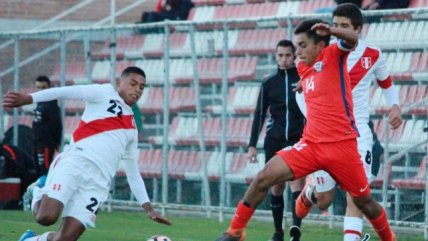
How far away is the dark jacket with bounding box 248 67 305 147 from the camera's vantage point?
1392cm

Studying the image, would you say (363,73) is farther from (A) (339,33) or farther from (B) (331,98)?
(A) (339,33)

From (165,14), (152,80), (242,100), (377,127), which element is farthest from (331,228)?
(165,14)

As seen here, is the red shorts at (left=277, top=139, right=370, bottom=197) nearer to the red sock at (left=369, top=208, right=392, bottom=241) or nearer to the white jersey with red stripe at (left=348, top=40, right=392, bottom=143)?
the red sock at (left=369, top=208, right=392, bottom=241)

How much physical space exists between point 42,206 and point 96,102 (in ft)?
3.27

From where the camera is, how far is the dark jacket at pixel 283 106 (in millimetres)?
13922

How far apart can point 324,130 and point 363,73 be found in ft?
4.02

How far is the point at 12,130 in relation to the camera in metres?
21.1

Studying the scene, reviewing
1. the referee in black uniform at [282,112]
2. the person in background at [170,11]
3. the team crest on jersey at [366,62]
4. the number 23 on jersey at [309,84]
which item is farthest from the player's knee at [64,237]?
the person in background at [170,11]

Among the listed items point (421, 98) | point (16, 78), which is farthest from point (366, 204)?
point (16, 78)

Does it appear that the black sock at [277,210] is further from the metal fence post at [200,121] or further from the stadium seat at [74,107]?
the stadium seat at [74,107]

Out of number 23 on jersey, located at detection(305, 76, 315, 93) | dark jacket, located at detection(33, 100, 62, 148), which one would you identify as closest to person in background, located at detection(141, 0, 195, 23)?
dark jacket, located at detection(33, 100, 62, 148)

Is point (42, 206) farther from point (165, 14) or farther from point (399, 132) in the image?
point (165, 14)

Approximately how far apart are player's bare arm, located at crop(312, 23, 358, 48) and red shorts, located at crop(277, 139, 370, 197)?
A: 2.86ft

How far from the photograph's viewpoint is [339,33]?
10.2 meters
